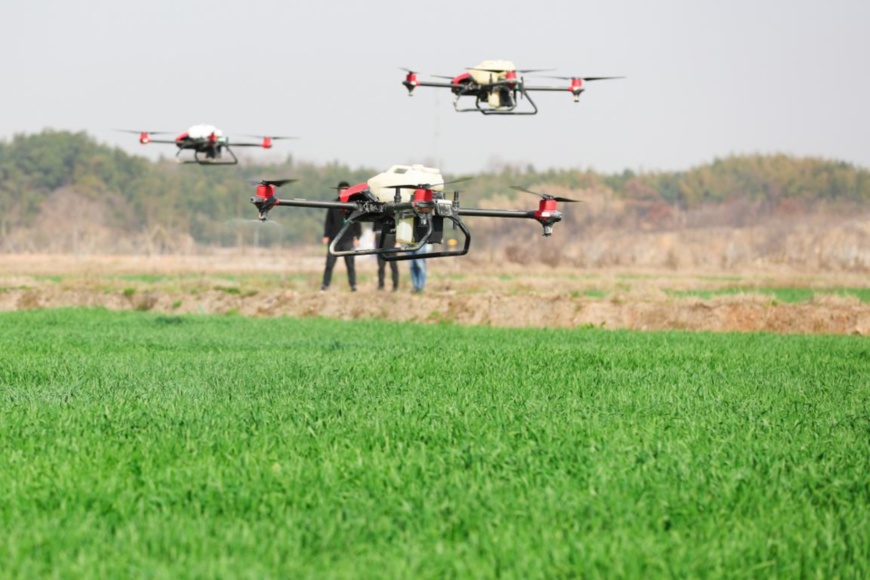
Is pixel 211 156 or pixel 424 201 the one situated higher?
pixel 211 156

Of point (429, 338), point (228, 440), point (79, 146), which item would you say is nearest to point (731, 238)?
point (429, 338)

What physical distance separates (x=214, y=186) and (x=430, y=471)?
107 meters

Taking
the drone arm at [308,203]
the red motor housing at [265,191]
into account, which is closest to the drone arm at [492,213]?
the drone arm at [308,203]

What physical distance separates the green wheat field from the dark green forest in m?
71.5

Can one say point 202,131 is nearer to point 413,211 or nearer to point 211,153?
point 211,153

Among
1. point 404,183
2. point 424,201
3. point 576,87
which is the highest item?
point 576,87

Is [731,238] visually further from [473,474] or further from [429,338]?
[473,474]

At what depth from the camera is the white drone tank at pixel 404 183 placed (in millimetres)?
12609

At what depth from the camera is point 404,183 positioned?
12695mm

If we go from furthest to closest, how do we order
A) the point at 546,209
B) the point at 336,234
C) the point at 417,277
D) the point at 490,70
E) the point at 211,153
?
the point at 417,277 → the point at 336,234 → the point at 211,153 → the point at 490,70 → the point at 546,209

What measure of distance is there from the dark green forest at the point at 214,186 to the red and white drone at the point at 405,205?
2710 inches

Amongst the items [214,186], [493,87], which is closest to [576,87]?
[493,87]

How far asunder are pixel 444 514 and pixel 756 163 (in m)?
83.8

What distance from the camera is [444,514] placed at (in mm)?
5844
